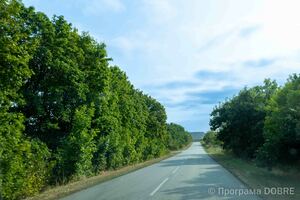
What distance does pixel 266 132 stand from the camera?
89.2ft

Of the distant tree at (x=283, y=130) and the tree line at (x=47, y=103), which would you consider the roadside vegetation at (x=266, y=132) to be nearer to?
the distant tree at (x=283, y=130)

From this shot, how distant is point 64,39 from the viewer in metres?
23.7

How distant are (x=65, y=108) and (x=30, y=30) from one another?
5466mm

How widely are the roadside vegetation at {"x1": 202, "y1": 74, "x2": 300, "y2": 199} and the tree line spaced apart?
9.23m

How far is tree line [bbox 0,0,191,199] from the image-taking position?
15.1 meters

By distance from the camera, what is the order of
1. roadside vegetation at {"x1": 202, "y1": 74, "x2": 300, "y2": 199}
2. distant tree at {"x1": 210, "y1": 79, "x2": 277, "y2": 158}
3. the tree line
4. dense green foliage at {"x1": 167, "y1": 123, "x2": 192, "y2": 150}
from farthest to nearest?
dense green foliage at {"x1": 167, "y1": 123, "x2": 192, "y2": 150} < distant tree at {"x1": 210, "y1": 79, "x2": 277, "y2": 158} < roadside vegetation at {"x1": 202, "y1": 74, "x2": 300, "y2": 199} < the tree line

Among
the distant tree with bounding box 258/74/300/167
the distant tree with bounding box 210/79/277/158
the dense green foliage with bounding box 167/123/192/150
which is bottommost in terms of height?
the distant tree with bounding box 258/74/300/167

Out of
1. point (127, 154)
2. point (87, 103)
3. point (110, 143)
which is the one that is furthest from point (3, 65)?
Answer: point (127, 154)

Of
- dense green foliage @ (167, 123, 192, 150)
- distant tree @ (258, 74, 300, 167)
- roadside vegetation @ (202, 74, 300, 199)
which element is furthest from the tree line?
dense green foliage @ (167, 123, 192, 150)

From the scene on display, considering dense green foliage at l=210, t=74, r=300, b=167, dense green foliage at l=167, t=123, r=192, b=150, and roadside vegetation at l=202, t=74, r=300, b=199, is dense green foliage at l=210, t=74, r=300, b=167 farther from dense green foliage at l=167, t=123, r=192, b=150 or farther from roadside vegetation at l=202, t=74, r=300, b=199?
dense green foliage at l=167, t=123, r=192, b=150

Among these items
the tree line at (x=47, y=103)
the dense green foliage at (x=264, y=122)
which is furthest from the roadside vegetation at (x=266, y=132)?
the tree line at (x=47, y=103)

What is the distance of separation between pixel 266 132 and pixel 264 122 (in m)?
4.75

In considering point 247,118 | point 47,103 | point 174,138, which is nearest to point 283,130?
point 47,103

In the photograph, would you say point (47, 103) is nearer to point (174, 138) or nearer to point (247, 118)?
point (247, 118)
